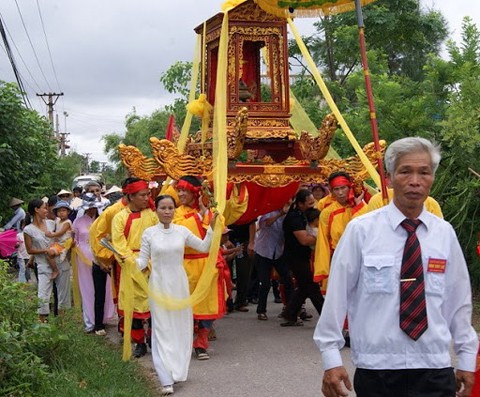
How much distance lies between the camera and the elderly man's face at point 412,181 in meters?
3.50

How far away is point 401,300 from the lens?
3.38 m

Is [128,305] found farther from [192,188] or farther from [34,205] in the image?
[34,205]

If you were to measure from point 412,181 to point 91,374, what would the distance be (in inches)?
162

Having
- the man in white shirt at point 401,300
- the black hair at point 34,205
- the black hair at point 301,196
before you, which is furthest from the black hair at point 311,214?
the man in white shirt at point 401,300

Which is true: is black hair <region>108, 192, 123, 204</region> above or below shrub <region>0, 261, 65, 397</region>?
above

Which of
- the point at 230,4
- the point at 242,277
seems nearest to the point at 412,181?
the point at 230,4

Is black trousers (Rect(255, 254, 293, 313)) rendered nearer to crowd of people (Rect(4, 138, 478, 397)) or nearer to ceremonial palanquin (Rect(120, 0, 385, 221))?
crowd of people (Rect(4, 138, 478, 397))

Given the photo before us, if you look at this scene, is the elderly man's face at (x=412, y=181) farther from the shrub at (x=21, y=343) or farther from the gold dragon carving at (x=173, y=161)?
the gold dragon carving at (x=173, y=161)

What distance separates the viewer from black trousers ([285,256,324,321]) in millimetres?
9152

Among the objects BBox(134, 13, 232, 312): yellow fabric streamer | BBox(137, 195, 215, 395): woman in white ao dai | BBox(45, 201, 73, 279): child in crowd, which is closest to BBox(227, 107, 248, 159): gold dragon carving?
BBox(134, 13, 232, 312): yellow fabric streamer

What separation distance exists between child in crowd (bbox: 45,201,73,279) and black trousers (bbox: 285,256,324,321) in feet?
8.87

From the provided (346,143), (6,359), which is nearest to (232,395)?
(6,359)

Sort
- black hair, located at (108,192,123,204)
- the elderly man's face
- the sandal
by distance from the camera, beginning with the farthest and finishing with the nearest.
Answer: black hair, located at (108,192,123,204)
the sandal
the elderly man's face

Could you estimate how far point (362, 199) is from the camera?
8719 millimetres
